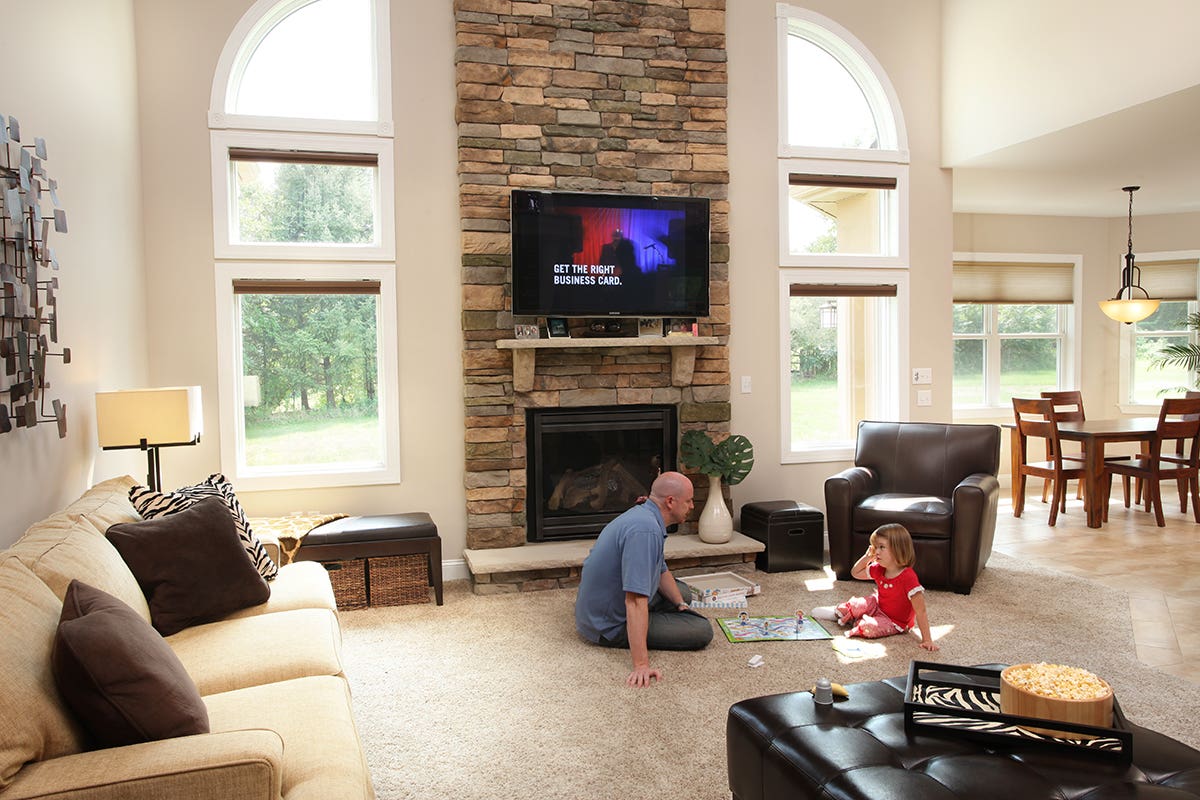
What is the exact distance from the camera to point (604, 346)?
4.97m

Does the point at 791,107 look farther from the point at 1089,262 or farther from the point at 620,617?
the point at 1089,262

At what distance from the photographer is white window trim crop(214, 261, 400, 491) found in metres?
4.63

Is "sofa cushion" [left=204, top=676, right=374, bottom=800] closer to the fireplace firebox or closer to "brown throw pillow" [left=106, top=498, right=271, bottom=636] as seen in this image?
"brown throw pillow" [left=106, top=498, right=271, bottom=636]

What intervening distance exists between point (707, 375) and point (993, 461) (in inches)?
68.7

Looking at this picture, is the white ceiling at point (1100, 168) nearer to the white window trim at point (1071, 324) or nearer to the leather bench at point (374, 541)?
the white window trim at point (1071, 324)

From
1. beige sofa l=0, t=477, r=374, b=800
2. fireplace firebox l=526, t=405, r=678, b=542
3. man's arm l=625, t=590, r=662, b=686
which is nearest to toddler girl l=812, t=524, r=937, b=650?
man's arm l=625, t=590, r=662, b=686

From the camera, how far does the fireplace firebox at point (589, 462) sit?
5.06 metres

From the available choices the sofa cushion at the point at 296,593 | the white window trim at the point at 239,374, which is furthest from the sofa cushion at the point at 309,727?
the white window trim at the point at 239,374

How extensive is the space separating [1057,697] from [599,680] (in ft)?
6.07

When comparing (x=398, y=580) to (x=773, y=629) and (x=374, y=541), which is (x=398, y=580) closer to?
(x=374, y=541)

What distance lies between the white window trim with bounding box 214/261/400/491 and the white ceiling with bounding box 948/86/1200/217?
13.3ft

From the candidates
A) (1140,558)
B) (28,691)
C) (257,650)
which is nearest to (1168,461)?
(1140,558)

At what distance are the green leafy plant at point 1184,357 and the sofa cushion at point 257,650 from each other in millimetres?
8242

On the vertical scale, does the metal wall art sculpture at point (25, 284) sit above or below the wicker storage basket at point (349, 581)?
above
